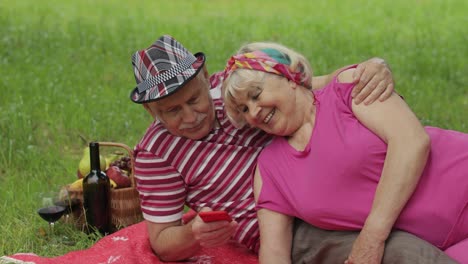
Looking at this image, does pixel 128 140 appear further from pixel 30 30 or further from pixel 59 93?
pixel 30 30

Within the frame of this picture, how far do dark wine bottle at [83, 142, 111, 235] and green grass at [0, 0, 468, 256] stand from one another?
14 cm

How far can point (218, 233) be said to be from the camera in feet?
11.6

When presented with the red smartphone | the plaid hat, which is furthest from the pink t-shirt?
the plaid hat

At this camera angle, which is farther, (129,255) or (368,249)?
(129,255)

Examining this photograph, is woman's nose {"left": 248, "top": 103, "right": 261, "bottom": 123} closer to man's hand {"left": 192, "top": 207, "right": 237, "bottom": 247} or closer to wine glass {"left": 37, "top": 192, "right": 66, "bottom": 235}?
man's hand {"left": 192, "top": 207, "right": 237, "bottom": 247}

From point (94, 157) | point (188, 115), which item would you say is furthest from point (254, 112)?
point (94, 157)

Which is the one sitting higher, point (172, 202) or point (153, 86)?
point (153, 86)

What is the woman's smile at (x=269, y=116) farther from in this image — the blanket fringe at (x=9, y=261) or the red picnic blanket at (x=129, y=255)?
the blanket fringe at (x=9, y=261)

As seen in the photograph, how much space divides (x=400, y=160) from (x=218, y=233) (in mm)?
823

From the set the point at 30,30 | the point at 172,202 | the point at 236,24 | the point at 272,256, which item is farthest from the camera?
the point at 236,24

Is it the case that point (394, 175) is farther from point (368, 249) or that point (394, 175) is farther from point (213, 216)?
point (213, 216)

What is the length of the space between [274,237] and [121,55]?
5909 millimetres

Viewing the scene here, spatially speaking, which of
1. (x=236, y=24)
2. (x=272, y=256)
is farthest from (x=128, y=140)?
(x=236, y=24)

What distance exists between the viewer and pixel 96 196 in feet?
15.7
